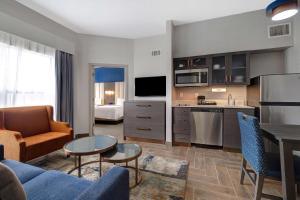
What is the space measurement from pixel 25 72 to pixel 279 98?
4.54 metres

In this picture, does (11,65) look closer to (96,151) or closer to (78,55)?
(78,55)

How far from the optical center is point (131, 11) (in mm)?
3004

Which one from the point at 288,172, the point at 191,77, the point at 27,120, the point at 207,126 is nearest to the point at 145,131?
the point at 207,126

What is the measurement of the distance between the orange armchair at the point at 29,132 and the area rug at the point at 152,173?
33 centimetres

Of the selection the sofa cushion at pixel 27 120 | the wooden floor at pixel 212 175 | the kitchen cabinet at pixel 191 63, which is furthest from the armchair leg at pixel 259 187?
the sofa cushion at pixel 27 120

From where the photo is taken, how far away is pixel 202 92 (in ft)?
11.8

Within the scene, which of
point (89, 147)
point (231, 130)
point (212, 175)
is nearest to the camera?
point (89, 147)

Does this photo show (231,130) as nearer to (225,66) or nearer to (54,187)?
(225,66)

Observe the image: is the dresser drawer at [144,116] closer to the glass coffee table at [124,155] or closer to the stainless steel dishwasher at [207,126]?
the stainless steel dishwasher at [207,126]

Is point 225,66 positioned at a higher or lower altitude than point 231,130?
higher

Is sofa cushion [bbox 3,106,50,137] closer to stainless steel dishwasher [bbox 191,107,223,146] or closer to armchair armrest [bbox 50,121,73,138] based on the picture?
armchair armrest [bbox 50,121,73,138]

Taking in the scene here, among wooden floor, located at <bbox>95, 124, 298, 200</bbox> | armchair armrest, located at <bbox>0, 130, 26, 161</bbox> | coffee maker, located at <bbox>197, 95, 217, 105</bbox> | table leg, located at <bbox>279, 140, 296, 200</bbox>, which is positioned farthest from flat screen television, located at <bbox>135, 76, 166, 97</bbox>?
table leg, located at <bbox>279, 140, 296, 200</bbox>

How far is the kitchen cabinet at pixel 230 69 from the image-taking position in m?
3.05

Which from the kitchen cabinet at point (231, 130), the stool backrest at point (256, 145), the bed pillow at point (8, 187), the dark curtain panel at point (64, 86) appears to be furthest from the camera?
the dark curtain panel at point (64, 86)
